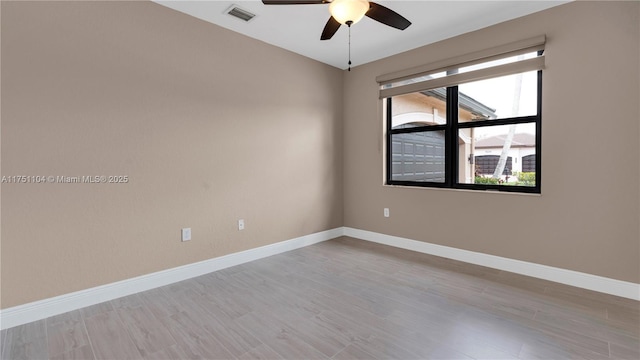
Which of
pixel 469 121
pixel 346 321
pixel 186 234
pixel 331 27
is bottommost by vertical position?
pixel 346 321

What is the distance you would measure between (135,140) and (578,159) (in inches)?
156

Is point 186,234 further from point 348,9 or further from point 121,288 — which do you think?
point 348,9

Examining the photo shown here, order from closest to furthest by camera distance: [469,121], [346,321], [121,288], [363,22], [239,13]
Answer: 1. [346,321]
2. [121,288]
3. [239,13]
4. [363,22]
5. [469,121]

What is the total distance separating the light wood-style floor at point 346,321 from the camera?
181 centimetres

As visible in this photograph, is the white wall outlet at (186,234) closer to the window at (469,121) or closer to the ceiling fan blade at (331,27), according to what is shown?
the ceiling fan blade at (331,27)

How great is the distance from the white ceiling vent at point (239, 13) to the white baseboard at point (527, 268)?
3109 millimetres

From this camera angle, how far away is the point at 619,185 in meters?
2.53

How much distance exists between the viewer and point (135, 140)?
2648 mm

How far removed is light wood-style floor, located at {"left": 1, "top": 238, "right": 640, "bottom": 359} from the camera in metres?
1.81

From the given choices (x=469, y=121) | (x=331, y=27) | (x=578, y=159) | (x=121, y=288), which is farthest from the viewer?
(x=469, y=121)

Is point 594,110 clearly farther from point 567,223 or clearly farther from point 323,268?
point 323,268

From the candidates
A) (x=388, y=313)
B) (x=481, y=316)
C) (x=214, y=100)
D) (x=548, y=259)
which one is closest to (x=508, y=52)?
(x=548, y=259)

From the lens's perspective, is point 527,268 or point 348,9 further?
point 527,268

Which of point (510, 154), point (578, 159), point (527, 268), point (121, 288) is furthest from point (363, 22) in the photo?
point (121, 288)
